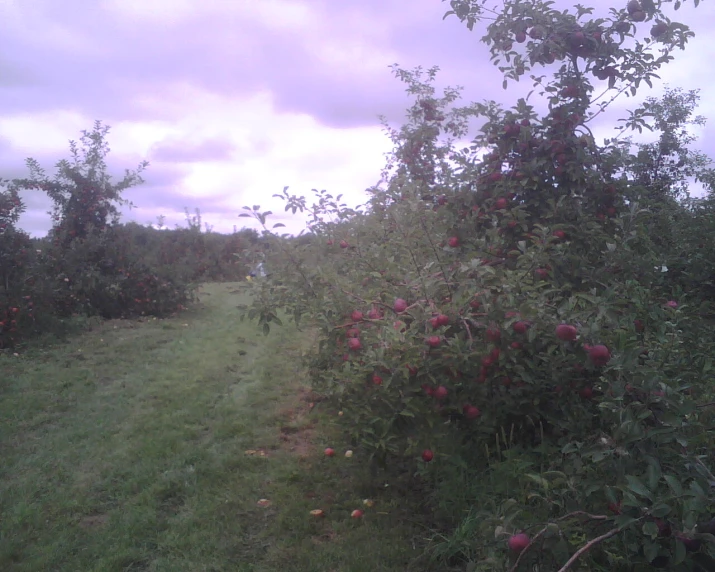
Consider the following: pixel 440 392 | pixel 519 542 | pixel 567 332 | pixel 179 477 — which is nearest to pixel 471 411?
pixel 440 392

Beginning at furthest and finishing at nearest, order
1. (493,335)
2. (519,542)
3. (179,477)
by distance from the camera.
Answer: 1. (179,477)
2. (493,335)
3. (519,542)

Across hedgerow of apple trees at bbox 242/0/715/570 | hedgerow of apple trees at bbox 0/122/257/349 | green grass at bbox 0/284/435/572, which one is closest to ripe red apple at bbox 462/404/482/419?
hedgerow of apple trees at bbox 242/0/715/570

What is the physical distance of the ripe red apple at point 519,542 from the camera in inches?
76.7

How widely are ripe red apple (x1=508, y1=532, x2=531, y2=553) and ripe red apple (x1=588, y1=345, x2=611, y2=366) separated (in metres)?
0.79

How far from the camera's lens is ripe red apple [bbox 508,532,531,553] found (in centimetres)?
195

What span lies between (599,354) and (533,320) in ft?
1.21

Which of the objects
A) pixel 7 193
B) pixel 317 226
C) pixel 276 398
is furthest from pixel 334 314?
pixel 7 193

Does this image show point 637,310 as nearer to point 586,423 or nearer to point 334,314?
point 586,423

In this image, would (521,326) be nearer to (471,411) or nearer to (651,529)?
(471,411)

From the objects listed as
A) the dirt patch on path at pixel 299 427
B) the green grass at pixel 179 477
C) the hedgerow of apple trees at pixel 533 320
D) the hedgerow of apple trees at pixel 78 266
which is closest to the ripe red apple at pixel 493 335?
the hedgerow of apple trees at pixel 533 320

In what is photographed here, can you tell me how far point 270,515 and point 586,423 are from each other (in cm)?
207

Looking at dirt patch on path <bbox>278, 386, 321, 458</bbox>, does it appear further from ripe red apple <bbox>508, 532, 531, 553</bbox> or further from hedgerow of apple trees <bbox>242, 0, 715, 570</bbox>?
ripe red apple <bbox>508, 532, 531, 553</bbox>

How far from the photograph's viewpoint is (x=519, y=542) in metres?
1.95

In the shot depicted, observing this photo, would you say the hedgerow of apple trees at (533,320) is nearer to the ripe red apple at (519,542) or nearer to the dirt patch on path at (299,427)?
the ripe red apple at (519,542)
